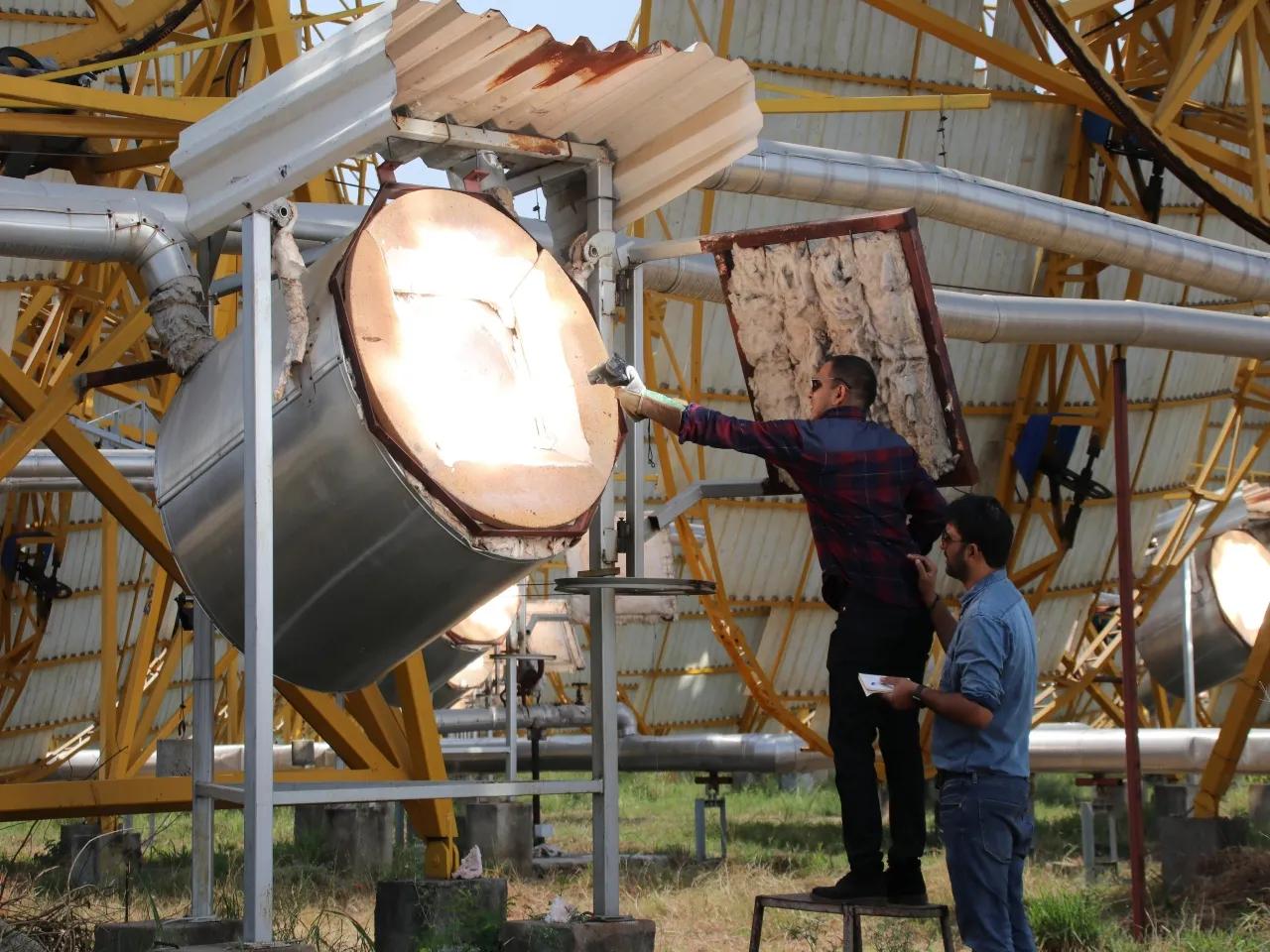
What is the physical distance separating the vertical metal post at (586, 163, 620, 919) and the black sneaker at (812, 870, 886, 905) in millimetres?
661

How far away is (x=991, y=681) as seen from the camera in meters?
4.16

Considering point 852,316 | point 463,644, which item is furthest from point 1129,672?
point 463,644

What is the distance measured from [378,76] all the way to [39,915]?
3.27 meters

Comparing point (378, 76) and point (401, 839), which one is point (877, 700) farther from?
point (401, 839)

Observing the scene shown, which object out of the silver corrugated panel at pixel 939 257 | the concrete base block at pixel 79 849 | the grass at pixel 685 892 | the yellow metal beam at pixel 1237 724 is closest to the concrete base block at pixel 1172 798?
the grass at pixel 685 892

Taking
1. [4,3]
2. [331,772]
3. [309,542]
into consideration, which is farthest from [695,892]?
[4,3]

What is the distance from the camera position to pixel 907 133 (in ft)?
47.7

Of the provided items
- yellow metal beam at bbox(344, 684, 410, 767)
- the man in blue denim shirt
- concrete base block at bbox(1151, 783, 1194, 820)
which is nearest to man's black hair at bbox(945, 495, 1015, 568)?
the man in blue denim shirt

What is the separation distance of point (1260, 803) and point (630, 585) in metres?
11.3

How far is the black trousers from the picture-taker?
438cm

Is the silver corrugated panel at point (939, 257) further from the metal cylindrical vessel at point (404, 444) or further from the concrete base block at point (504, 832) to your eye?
the metal cylindrical vessel at point (404, 444)

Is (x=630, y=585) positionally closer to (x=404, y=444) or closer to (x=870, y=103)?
(x=404, y=444)

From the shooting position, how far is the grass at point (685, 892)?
6777 mm

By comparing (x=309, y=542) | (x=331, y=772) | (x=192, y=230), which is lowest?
(x=331, y=772)
